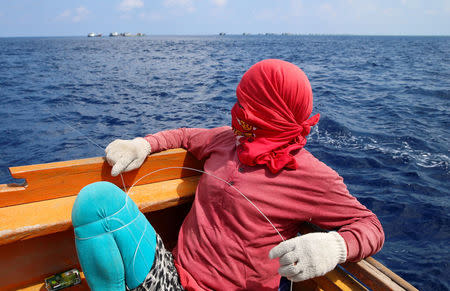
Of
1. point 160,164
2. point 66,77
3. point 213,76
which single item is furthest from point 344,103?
point 66,77

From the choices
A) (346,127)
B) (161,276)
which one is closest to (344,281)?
(161,276)

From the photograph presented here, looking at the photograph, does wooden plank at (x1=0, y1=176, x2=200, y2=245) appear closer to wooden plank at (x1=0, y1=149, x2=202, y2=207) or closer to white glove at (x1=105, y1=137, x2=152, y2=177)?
wooden plank at (x1=0, y1=149, x2=202, y2=207)

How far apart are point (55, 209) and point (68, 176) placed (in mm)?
209

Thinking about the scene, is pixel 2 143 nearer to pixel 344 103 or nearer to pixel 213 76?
pixel 344 103

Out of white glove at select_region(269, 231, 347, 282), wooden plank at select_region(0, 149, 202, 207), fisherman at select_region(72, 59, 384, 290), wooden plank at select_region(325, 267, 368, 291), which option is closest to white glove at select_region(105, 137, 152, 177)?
wooden plank at select_region(0, 149, 202, 207)

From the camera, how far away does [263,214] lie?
1.53 metres

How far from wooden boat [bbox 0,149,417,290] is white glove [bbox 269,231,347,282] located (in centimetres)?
26

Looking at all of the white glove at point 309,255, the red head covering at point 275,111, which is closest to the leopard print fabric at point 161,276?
the white glove at point 309,255

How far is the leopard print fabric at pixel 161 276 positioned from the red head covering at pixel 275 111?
0.60 m

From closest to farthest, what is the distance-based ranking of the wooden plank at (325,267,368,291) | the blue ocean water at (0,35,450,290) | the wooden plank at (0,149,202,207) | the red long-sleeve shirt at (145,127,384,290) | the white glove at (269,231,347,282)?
the white glove at (269,231,347,282)
the red long-sleeve shirt at (145,127,384,290)
the wooden plank at (325,267,368,291)
the wooden plank at (0,149,202,207)
the blue ocean water at (0,35,450,290)

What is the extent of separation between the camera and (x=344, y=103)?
956 centimetres

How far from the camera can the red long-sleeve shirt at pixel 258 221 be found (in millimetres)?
1455

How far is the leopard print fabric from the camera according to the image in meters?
1.33

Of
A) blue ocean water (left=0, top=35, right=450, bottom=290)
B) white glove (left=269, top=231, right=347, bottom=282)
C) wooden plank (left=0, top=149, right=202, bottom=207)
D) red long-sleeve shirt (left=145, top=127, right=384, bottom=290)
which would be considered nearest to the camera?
white glove (left=269, top=231, right=347, bottom=282)
